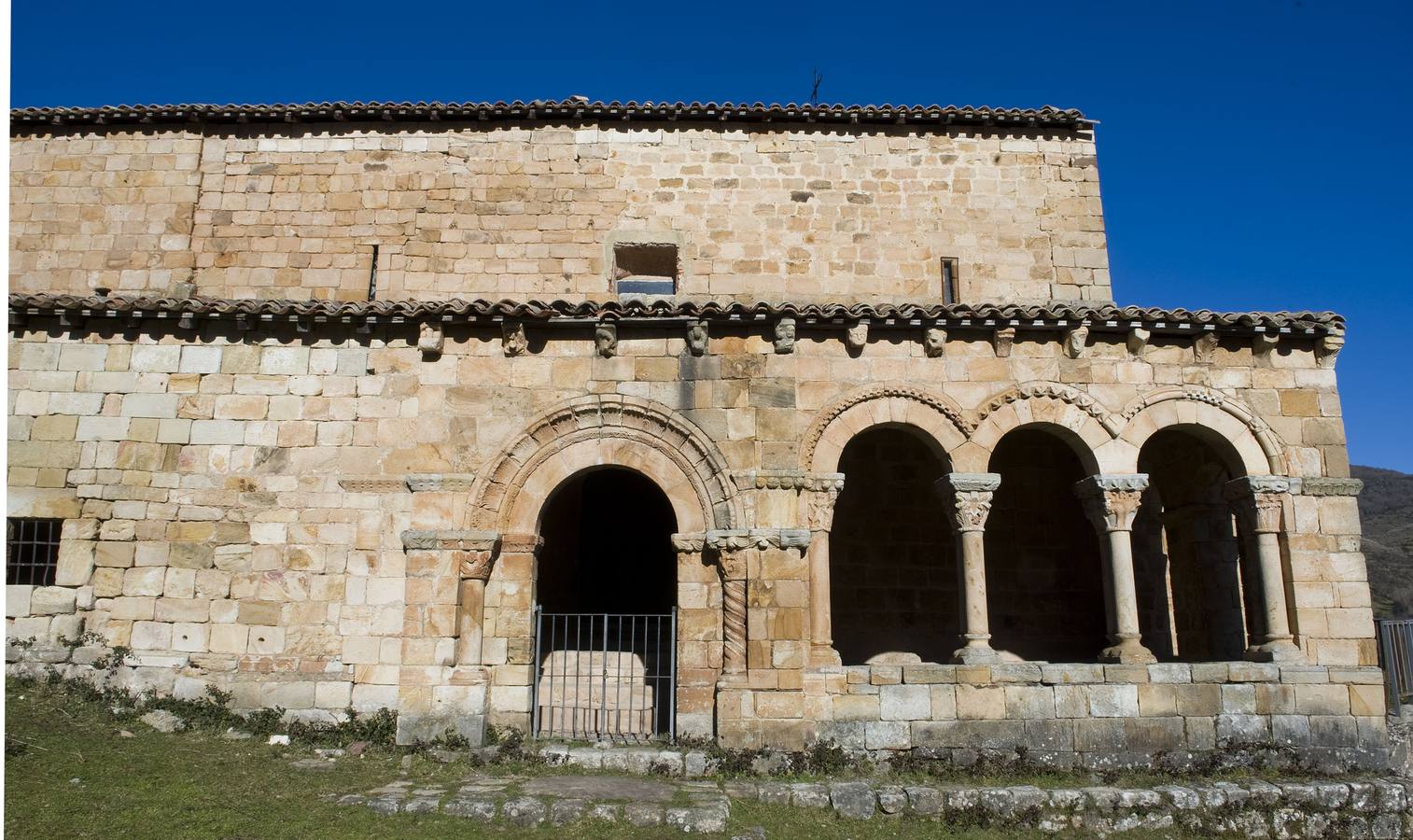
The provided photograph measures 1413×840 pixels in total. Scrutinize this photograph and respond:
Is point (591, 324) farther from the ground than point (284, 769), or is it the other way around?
point (591, 324)

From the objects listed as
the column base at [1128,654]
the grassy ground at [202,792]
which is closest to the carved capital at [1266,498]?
the column base at [1128,654]

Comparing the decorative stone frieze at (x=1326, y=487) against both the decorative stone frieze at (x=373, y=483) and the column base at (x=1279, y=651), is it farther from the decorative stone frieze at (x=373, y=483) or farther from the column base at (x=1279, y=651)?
the decorative stone frieze at (x=373, y=483)

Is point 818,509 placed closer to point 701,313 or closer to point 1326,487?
point 701,313

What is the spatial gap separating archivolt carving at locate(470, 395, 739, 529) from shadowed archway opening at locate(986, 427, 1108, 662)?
4.69 m

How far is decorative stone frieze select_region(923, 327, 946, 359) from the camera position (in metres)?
9.45

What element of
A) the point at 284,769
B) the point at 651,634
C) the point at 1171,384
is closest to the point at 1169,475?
the point at 1171,384

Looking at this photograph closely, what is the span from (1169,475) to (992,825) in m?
5.82

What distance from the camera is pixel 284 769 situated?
7.86 metres

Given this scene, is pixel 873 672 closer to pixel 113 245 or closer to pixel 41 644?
pixel 41 644

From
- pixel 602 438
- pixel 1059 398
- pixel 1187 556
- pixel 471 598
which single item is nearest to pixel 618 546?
pixel 602 438

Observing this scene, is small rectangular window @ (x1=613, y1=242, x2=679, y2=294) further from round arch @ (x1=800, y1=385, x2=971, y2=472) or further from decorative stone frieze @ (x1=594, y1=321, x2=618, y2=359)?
round arch @ (x1=800, y1=385, x2=971, y2=472)

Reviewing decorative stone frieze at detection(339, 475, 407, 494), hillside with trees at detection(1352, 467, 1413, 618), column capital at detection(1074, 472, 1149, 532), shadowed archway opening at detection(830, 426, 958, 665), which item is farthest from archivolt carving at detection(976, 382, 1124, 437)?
hillside with trees at detection(1352, 467, 1413, 618)

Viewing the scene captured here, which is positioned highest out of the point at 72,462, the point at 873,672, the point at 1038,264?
the point at 1038,264

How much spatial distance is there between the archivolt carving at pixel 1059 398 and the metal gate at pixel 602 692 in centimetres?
409
